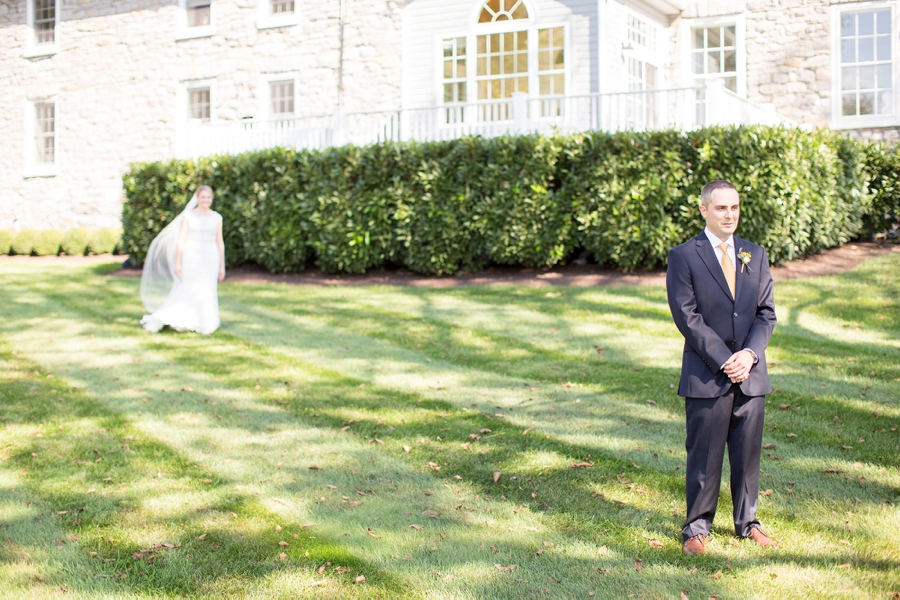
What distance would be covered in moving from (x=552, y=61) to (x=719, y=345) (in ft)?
40.3

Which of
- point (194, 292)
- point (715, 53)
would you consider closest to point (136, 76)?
point (194, 292)

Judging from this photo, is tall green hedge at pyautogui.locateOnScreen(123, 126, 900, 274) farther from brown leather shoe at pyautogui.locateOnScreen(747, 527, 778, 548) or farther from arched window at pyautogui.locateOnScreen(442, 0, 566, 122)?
brown leather shoe at pyautogui.locateOnScreen(747, 527, 778, 548)

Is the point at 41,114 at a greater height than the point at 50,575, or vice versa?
the point at 41,114

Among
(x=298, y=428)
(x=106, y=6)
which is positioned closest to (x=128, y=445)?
(x=298, y=428)

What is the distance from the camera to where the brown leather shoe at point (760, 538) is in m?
3.58

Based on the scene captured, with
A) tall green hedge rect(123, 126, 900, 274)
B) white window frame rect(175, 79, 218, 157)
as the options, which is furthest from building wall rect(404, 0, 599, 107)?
white window frame rect(175, 79, 218, 157)

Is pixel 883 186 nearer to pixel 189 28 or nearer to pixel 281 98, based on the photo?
pixel 281 98

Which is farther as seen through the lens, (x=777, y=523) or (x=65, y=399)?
(x=65, y=399)

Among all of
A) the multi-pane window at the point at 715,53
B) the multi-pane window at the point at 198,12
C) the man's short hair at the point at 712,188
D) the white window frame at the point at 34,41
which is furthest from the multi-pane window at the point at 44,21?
the man's short hair at the point at 712,188

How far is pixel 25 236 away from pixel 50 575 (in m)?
18.4

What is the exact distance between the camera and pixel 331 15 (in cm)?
1786

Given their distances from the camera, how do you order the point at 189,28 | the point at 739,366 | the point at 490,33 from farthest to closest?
the point at 189,28 → the point at 490,33 → the point at 739,366

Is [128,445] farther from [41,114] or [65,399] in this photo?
[41,114]

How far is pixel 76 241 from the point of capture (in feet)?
62.4
